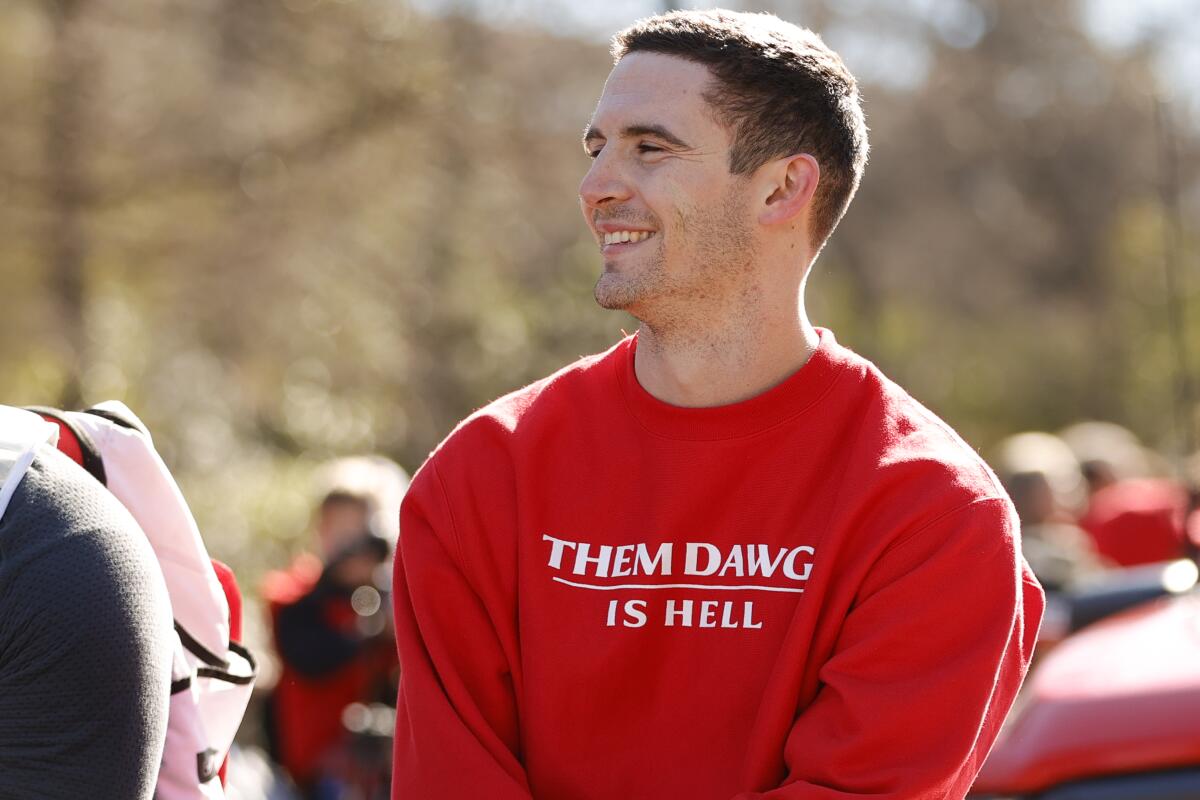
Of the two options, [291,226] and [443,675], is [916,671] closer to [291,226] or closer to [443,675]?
[443,675]

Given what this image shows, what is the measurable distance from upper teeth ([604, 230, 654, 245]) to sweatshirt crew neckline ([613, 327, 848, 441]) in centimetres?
25

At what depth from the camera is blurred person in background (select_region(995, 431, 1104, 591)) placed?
22.7 feet

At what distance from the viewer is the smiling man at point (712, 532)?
230cm

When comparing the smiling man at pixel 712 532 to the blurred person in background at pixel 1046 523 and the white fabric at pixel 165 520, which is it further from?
the blurred person in background at pixel 1046 523

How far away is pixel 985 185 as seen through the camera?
33188mm

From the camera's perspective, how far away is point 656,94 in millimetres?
2547

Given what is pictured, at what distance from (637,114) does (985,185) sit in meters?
32.0

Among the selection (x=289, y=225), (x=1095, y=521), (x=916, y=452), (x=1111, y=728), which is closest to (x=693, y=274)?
(x=916, y=452)

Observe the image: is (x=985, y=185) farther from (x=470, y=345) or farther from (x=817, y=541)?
(x=817, y=541)

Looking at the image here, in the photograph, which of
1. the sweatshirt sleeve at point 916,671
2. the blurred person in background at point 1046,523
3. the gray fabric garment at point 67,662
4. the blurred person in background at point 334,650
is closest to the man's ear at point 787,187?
the sweatshirt sleeve at point 916,671

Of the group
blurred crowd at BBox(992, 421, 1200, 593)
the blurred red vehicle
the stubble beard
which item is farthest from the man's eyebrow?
blurred crowd at BBox(992, 421, 1200, 593)

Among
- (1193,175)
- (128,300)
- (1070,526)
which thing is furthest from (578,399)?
(1193,175)

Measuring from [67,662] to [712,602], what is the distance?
0.94 m

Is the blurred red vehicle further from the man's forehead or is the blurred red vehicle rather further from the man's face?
the man's forehead
